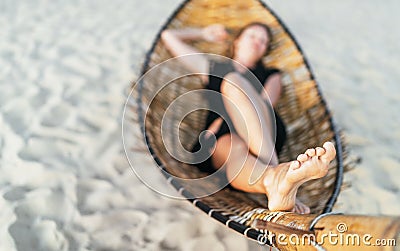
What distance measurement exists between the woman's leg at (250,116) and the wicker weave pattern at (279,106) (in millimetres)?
138

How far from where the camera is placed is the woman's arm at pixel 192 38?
170cm

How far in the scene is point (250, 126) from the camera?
53.5 inches

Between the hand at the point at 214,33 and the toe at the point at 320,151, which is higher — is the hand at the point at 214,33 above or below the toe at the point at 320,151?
above

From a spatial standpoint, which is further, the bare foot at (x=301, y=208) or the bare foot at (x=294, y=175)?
the bare foot at (x=301, y=208)

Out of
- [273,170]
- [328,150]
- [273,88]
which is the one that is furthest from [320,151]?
[273,88]

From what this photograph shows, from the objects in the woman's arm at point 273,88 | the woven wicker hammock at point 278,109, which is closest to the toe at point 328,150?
the woven wicker hammock at point 278,109

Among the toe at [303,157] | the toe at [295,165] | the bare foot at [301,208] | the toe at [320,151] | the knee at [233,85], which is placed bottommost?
the bare foot at [301,208]

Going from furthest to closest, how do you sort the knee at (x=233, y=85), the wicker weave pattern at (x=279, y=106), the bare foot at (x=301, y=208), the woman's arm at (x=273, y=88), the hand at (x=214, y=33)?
the hand at (x=214, y=33)
the woman's arm at (x=273, y=88)
the knee at (x=233, y=85)
the wicker weave pattern at (x=279, y=106)
the bare foot at (x=301, y=208)

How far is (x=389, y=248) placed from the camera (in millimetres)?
744

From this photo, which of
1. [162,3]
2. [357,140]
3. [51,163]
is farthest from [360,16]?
[51,163]

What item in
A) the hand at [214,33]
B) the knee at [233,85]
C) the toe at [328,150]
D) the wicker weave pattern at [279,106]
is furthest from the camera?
the hand at [214,33]

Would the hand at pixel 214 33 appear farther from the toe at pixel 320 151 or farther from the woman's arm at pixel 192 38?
the toe at pixel 320 151

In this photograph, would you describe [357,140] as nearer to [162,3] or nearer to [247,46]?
[247,46]

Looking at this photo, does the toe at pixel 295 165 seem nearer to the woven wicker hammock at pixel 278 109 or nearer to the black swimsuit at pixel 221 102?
the woven wicker hammock at pixel 278 109
